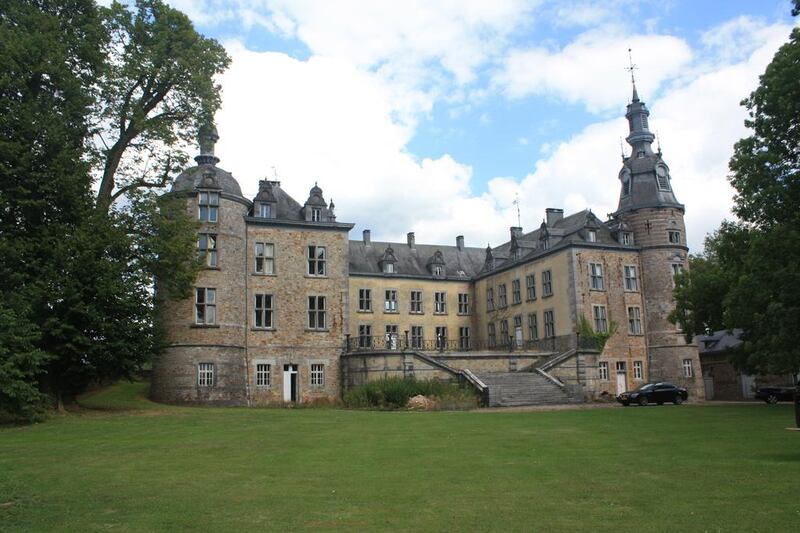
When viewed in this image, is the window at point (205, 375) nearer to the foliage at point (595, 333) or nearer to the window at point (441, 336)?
the window at point (441, 336)

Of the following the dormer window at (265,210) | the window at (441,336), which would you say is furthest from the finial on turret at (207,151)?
the window at (441,336)

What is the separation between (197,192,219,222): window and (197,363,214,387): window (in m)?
7.85

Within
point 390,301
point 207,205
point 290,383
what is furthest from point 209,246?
point 390,301

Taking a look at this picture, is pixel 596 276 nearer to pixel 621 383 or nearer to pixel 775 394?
pixel 621 383

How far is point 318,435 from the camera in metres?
18.6

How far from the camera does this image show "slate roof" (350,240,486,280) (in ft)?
163

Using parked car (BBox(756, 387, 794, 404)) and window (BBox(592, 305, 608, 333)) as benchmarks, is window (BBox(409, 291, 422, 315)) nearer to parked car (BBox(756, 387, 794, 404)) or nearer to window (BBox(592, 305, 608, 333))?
window (BBox(592, 305, 608, 333))

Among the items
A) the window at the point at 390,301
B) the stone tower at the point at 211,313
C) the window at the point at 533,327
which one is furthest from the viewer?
the window at the point at 390,301

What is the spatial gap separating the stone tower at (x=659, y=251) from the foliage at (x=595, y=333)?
3.08 metres

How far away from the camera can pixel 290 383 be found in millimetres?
39000

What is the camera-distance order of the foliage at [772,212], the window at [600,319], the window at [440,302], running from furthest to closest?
the window at [440,302] → the window at [600,319] → the foliage at [772,212]

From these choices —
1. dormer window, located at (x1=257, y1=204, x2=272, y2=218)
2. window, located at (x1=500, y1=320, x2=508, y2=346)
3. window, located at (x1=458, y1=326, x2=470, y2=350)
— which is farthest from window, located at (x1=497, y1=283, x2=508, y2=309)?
dormer window, located at (x1=257, y1=204, x2=272, y2=218)

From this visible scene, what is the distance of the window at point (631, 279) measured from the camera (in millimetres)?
43906

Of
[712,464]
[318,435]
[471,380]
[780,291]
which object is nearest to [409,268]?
[471,380]
